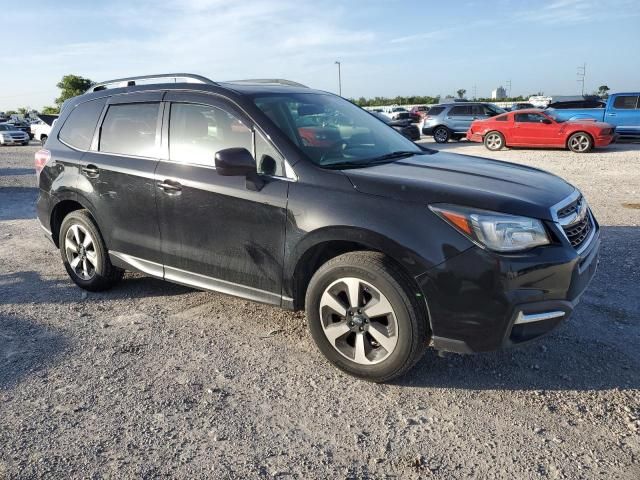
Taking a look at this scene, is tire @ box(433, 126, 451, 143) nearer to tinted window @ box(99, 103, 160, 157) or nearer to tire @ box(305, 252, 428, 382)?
tinted window @ box(99, 103, 160, 157)

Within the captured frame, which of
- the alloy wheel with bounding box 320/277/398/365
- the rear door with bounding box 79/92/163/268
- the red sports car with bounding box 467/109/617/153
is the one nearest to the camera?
the alloy wheel with bounding box 320/277/398/365

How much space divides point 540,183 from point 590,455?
5.40ft

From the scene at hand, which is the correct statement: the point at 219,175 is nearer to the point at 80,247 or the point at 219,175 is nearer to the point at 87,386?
the point at 87,386

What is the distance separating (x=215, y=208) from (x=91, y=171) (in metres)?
1.54

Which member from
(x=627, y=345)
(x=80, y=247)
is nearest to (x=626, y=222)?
(x=627, y=345)

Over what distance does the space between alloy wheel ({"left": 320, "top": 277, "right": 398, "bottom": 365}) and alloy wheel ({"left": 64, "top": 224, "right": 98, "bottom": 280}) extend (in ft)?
8.19

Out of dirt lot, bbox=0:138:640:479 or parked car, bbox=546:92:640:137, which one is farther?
parked car, bbox=546:92:640:137

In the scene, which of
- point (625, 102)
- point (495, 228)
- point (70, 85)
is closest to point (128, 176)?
point (495, 228)

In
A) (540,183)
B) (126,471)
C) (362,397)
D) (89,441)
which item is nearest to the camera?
(126,471)

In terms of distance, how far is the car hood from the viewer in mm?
2918

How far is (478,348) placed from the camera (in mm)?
2914

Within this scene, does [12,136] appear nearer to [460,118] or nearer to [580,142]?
[460,118]

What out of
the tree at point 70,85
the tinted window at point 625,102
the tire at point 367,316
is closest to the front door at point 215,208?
the tire at point 367,316

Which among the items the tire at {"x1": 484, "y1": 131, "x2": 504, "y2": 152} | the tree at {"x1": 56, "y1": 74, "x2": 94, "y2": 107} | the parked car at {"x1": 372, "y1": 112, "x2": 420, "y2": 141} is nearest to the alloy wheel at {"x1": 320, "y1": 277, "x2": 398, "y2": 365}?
the parked car at {"x1": 372, "y1": 112, "x2": 420, "y2": 141}
